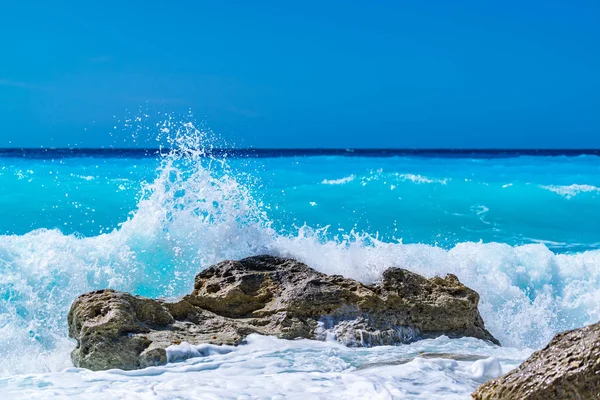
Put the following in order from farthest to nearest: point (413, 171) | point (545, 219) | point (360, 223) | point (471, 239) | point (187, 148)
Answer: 1. point (413, 171)
2. point (545, 219)
3. point (360, 223)
4. point (471, 239)
5. point (187, 148)

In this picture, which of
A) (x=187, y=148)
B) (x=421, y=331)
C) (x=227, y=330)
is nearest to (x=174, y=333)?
(x=227, y=330)

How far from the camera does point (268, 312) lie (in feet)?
15.9

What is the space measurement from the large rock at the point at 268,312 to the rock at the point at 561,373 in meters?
1.47

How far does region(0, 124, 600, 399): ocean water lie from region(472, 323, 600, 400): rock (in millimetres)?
487

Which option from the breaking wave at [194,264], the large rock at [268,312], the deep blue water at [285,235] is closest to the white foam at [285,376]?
the large rock at [268,312]

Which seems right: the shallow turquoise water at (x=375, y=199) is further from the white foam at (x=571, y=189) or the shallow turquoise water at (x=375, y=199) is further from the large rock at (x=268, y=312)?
the large rock at (x=268, y=312)

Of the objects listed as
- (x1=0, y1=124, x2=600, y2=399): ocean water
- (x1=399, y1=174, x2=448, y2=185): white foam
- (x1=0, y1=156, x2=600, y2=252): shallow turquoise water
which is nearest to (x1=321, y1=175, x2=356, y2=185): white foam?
(x1=0, y1=156, x2=600, y2=252): shallow turquoise water

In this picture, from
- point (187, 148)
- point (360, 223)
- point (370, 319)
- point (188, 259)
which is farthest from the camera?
point (360, 223)

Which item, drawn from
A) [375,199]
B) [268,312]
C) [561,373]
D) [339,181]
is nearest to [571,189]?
[375,199]

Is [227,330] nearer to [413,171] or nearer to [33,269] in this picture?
[33,269]

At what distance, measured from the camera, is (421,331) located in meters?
4.97

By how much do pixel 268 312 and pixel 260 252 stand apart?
3.28ft

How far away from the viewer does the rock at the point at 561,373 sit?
10.3 feet

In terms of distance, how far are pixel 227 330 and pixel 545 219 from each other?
1065 cm
